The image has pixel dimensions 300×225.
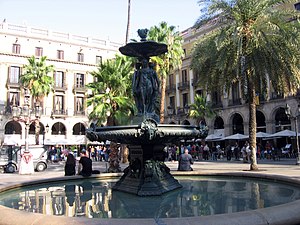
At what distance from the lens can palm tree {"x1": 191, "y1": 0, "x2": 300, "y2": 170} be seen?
14836 mm

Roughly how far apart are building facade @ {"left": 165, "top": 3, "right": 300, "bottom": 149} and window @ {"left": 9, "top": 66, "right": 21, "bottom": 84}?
74.5ft

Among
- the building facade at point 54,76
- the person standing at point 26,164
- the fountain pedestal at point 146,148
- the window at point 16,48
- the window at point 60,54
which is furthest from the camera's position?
the window at point 60,54

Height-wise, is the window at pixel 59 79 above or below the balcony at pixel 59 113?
above

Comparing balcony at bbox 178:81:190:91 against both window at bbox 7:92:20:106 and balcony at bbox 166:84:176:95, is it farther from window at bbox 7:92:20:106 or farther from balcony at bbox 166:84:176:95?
window at bbox 7:92:20:106

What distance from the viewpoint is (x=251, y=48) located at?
15125mm

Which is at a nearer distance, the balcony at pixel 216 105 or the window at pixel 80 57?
the balcony at pixel 216 105

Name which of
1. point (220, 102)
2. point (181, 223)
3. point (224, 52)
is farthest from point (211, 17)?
point (220, 102)

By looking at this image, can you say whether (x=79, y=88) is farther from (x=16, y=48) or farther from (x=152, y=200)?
(x=152, y=200)

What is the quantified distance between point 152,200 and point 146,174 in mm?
727

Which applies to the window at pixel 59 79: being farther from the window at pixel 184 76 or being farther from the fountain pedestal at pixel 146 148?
the fountain pedestal at pixel 146 148

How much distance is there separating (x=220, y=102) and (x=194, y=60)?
2455cm

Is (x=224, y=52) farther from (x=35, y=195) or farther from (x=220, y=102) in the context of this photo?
(x=220, y=102)

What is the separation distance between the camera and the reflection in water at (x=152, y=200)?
4.96m

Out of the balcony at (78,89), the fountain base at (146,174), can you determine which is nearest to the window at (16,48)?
the balcony at (78,89)
